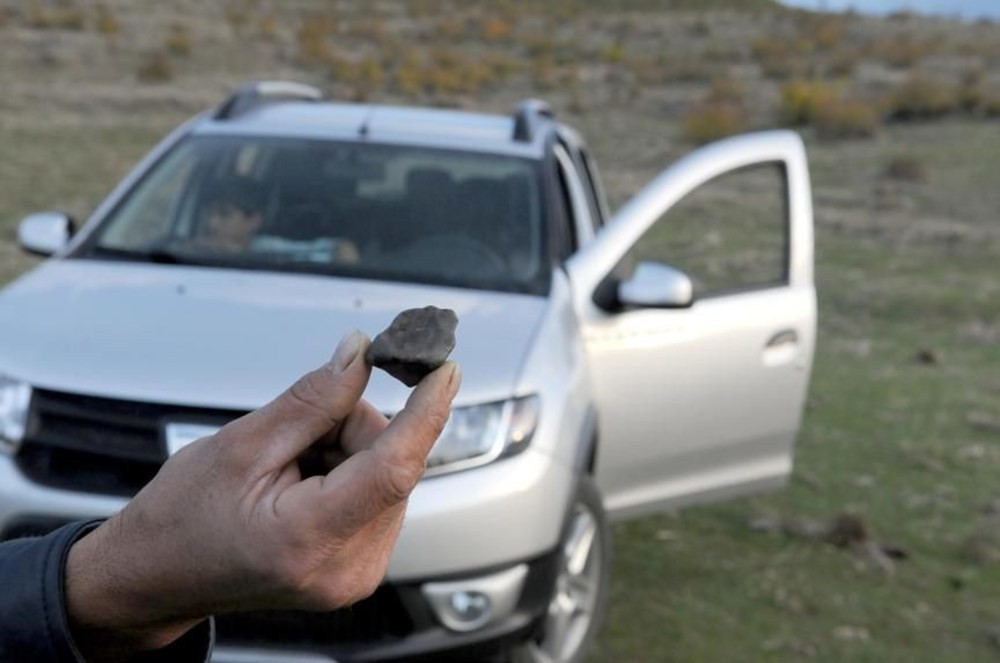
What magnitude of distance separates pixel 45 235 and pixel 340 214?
3.23 ft

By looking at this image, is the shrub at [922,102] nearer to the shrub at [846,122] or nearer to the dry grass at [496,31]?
the shrub at [846,122]

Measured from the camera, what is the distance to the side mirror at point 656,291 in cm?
490

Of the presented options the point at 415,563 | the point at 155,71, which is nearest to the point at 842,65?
the point at 155,71

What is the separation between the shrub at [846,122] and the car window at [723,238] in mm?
5118

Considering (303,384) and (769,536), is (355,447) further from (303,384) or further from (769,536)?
(769,536)

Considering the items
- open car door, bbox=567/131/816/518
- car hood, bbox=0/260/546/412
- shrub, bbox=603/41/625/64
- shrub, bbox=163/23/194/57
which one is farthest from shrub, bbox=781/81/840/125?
car hood, bbox=0/260/546/412

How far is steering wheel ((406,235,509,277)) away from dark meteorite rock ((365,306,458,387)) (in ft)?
11.6

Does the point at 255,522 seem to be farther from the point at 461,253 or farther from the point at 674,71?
the point at 674,71

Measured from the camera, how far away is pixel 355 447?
51.0 inches

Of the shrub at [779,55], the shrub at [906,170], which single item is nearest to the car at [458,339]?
the shrub at [906,170]

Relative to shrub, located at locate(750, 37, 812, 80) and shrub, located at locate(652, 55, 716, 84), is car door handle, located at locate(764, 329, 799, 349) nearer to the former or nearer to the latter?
shrub, located at locate(652, 55, 716, 84)

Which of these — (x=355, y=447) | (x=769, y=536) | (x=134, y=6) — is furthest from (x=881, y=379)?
(x=134, y=6)

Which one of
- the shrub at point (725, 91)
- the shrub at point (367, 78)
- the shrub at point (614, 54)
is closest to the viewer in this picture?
the shrub at point (725, 91)

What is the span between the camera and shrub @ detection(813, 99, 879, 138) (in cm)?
2422
